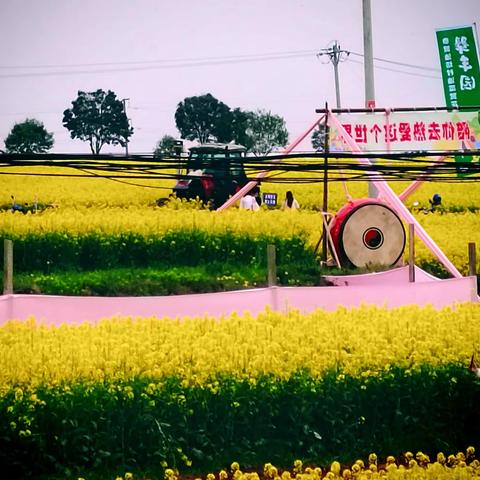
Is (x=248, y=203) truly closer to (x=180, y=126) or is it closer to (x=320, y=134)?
(x=320, y=134)

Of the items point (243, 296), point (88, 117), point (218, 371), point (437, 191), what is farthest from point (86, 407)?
point (88, 117)

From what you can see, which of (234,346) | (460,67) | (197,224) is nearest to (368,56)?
(460,67)

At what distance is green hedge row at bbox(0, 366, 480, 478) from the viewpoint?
10453mm

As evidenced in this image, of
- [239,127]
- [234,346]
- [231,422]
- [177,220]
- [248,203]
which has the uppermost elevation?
[239,127]

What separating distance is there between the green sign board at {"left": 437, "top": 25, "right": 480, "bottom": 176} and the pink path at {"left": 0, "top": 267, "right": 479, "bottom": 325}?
12.0 metres

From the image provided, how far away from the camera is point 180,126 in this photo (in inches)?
3132

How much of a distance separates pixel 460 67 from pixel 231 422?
1949 cm

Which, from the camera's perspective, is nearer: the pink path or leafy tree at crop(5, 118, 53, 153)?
the pink path

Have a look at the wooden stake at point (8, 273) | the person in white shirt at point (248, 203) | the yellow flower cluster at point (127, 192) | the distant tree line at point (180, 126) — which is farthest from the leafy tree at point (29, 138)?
the wooden stake at point (8, 273)

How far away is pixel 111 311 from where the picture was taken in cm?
1462

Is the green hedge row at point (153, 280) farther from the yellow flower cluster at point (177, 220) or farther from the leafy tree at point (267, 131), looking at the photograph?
the leafy tree at point (267, 131)

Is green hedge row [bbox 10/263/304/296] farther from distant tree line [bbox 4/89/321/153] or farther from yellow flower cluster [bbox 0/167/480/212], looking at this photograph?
distant tree line [bbox 4/89/321/153]

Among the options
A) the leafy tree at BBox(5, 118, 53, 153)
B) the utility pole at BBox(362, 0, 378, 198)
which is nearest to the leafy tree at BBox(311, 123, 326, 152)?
the utility pole at BBox(362, 0, 378, 198)

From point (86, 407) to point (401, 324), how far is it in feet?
14.7
